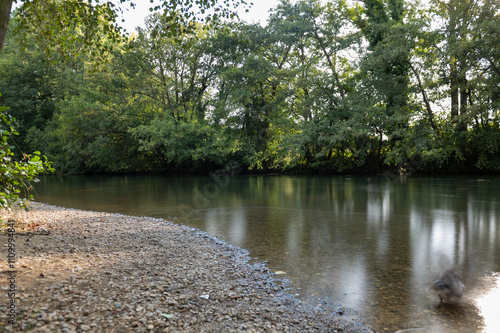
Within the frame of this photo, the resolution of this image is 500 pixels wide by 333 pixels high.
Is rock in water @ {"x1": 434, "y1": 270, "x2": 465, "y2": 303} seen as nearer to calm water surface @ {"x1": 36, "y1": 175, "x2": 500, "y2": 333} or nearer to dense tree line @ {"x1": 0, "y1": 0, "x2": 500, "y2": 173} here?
calm water surface @ {"x1": 36, "y1": 175, "x2": 500, "y2": 333}

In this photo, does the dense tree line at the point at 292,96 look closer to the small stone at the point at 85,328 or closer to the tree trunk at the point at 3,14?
the tree trunk at the point at 3,14

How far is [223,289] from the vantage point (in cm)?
417

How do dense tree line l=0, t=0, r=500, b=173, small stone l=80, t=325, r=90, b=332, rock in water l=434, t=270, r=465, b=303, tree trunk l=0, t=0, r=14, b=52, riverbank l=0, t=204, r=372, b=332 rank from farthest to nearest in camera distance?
dense tree line l=0, t=0, r=500, b=173
tree trunk l=0, t=0, r=14, b=52
rock in water l=434, t=270, r=465, b=303
riverbank l=0, t=204, r=372, b=332
small stone l=80, t=325, r=90, b=332

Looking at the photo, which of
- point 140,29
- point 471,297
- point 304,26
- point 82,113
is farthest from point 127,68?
point 471,297

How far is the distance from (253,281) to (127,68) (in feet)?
104

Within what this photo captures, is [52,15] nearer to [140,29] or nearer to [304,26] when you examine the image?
[304,26]

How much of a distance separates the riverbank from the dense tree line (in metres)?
15.9

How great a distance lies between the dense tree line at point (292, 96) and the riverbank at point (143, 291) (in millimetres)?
15950

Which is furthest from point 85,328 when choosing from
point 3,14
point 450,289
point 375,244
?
point 375,244

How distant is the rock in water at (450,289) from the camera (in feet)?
13.4

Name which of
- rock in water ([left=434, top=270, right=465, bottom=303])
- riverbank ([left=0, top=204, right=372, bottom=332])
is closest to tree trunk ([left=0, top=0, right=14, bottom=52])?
riverbank ([left=0, top=204, right=372, bottom=332])

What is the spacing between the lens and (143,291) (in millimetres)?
3844

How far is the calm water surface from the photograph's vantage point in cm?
394

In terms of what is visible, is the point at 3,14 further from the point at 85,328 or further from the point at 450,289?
the point at 450,289
